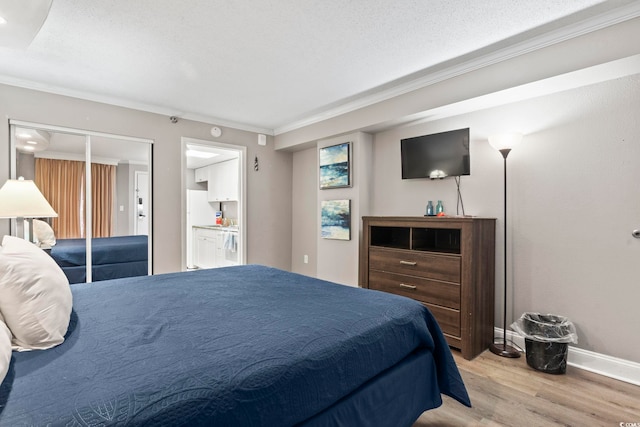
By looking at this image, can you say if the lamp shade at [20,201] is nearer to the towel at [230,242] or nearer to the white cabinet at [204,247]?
the towel at [230,242]

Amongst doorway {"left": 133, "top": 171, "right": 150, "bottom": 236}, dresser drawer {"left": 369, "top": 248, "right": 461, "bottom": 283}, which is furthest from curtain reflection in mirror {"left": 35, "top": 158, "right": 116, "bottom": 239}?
dresser drawer {"left": 369, "top": 248, "right": 461, "bottom": 283}

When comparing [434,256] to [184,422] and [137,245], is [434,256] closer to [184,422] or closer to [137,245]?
[184,422]

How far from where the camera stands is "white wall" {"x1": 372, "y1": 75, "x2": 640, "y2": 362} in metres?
2.30

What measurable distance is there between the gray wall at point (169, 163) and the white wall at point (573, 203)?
9.58ft

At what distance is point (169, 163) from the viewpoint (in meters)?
4.04

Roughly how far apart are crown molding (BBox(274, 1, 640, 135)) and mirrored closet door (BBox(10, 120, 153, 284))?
8.37 feet

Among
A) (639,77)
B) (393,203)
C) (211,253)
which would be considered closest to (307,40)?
(393,203)

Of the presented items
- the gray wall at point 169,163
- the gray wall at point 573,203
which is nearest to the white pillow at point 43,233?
the gray wall at point 169,163

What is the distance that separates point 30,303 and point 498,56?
10.8 feet

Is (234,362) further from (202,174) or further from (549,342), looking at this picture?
(202,174)

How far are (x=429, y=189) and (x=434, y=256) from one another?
2.99 feet

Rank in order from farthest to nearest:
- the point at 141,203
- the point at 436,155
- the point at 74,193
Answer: the point at 141,203 → the point at 74,193 → the point at 436,155

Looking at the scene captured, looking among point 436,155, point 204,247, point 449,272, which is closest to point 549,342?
point 449,272

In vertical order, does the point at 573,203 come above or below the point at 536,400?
above
